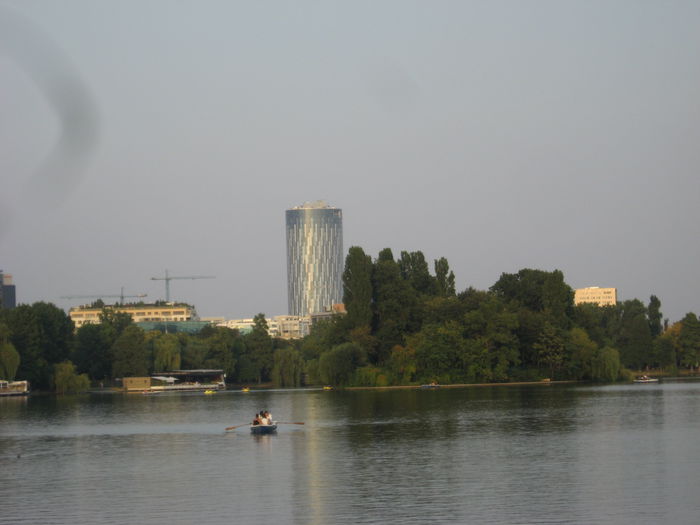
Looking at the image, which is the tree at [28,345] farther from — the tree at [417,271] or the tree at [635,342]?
the tree at [635,342]

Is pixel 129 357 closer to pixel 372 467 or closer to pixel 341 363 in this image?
pixel 341 363

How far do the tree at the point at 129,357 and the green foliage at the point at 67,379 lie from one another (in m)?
14.2

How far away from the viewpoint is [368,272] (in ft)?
378

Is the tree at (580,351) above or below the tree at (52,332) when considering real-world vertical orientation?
below

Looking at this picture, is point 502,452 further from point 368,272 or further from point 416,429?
point 368,272

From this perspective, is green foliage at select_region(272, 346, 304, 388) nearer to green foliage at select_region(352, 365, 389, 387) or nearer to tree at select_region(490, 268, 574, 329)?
green foliage at select_region(352, 365, 389, 387)

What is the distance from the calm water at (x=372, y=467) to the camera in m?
30.1

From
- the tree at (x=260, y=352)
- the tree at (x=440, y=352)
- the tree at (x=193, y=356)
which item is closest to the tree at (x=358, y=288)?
the tree at (x=440, y=352)

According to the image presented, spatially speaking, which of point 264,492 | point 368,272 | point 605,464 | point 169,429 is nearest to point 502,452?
point 605,464

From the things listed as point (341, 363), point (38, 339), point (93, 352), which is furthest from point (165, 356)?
point (341, 363)

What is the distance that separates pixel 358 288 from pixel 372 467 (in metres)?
75.6

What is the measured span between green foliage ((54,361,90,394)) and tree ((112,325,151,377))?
14212 mm

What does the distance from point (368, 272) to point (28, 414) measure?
144 ft

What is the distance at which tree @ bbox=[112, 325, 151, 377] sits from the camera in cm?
13925
